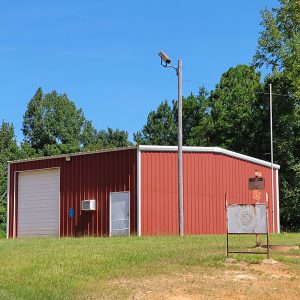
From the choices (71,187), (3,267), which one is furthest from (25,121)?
(3,267)

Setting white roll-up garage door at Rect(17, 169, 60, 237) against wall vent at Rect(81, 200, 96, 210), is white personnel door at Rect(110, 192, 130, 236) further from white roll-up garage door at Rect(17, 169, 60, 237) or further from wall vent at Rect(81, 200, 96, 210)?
white roll-up garage door at Rect(17, 169, 60, 237)

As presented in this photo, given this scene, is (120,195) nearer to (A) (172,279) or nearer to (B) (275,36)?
(A) (172,279)

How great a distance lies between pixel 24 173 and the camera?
101 feet

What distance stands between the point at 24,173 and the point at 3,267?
58.1ft

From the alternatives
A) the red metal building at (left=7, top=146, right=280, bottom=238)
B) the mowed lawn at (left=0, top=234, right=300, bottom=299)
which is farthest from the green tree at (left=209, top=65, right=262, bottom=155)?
the mowed lawn at (left=0, top=234, right=300, bottom=299)

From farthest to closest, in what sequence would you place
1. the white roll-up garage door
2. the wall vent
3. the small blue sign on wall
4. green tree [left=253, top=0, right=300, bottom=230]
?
green tree [left=253, top=0, right=300, bottom=230], the white roll-up garage door, the small blue sign on wall, the wall vent

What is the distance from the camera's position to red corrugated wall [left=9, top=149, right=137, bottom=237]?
2633 centimetres

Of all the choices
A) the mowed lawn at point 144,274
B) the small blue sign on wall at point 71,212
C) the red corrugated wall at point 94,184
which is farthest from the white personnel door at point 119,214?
the mowed lawn at point 144,274

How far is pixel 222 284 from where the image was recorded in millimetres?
11008

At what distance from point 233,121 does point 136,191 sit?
24.4m

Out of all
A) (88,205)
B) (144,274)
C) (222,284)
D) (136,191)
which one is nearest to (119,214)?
(136,191)

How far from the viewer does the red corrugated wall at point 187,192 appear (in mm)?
26062

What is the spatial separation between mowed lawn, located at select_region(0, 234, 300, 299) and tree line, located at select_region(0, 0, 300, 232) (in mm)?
26405

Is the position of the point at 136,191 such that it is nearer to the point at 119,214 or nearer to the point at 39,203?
the point at 119,214
